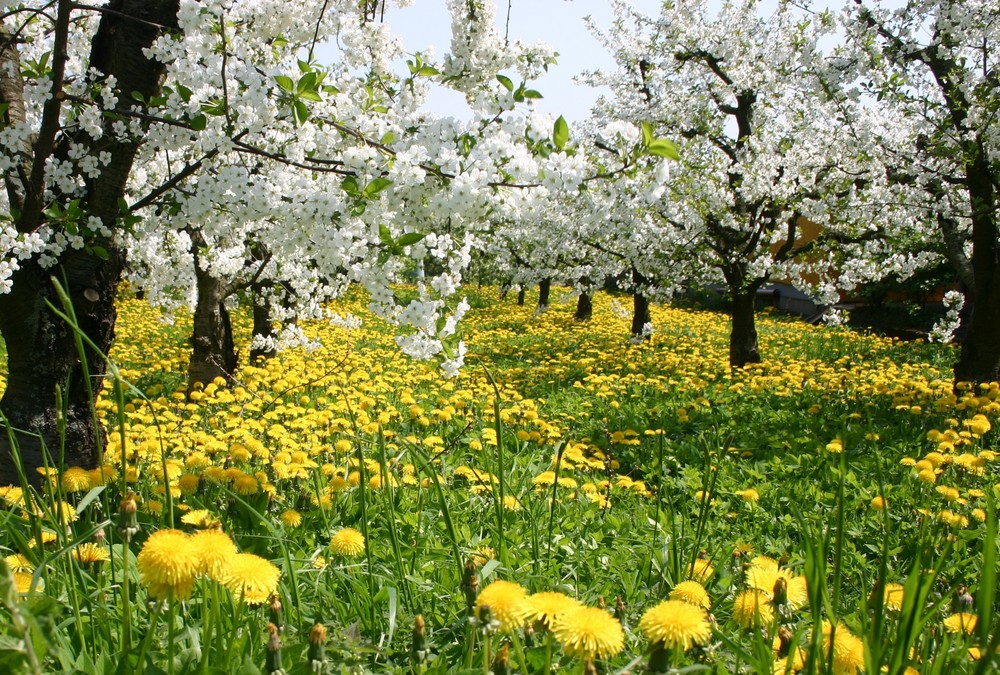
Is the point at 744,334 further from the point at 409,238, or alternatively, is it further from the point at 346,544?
the point at 346,544

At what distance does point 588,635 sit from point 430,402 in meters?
6.77

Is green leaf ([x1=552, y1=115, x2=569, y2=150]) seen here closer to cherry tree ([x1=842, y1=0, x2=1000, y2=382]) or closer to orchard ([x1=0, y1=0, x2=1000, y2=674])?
orchard ([x1=0, y1=0, x2=1000, y2=674])

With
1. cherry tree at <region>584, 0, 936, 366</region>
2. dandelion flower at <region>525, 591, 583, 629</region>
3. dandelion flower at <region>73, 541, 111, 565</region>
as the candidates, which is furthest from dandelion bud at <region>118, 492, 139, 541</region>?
cherry tree at <region>584, 0, 936, 366</region>

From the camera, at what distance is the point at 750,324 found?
36.1 ft

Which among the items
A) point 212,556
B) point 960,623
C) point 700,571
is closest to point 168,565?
point 212,556

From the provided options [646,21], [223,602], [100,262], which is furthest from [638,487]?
[646,21]

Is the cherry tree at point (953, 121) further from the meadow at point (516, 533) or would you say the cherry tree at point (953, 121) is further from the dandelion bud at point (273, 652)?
the dandelion bud at point (273, 652)

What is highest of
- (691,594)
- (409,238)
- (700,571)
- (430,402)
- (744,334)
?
(409,238)

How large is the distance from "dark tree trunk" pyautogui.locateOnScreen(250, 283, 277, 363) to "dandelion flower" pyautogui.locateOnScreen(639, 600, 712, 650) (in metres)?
7.95

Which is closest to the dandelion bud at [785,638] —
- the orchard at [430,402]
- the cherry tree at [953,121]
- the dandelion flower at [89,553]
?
the orchard at [430,402]

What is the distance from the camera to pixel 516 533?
10.6 feet

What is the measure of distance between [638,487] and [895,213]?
816 centimetres

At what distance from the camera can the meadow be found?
48.3 inches

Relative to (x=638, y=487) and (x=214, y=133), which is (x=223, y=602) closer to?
(x=214, y=133)
